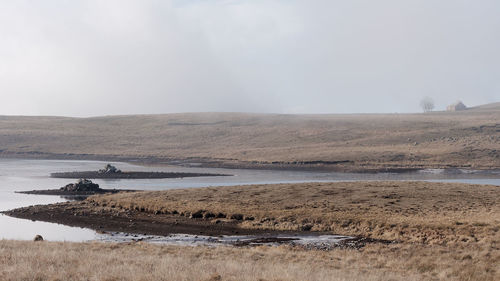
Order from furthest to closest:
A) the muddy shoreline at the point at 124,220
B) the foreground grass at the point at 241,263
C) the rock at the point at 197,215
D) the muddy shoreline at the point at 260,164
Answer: the muddy shoreline at the point at 260,164
the rock at the point at 197,215
the muddy shoreline at the point at 124,220
the foreground grass at the point at 241,263

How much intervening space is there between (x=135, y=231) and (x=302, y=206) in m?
13.5

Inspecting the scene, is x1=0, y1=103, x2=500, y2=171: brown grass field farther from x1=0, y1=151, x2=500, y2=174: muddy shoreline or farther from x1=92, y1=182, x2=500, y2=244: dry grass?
x1=92, y1=182, x2=500, y2=244: dry grass

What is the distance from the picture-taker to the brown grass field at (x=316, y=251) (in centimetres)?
1608

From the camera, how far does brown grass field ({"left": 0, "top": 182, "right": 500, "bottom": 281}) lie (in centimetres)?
1608

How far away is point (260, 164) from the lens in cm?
11006

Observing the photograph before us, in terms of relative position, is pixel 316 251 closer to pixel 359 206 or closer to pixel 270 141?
pixel 359 206

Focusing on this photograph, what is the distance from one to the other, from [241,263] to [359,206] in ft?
76.8

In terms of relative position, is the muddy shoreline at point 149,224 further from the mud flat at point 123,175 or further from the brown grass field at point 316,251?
the mud flat at point 123,175

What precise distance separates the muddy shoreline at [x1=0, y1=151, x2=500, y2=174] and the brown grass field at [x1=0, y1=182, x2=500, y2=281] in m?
42.0

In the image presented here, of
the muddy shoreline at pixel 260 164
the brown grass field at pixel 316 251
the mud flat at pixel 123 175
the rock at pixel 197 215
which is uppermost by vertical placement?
the brown grass field at pixel 316 251

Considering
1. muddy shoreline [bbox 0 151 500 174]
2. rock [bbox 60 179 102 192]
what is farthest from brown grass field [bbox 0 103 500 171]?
rock [bbox 60 179 102 192]

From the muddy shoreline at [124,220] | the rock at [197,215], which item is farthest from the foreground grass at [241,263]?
the rock at [197,215]

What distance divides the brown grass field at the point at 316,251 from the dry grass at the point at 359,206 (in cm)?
7

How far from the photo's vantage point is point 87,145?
15238 centimetres
